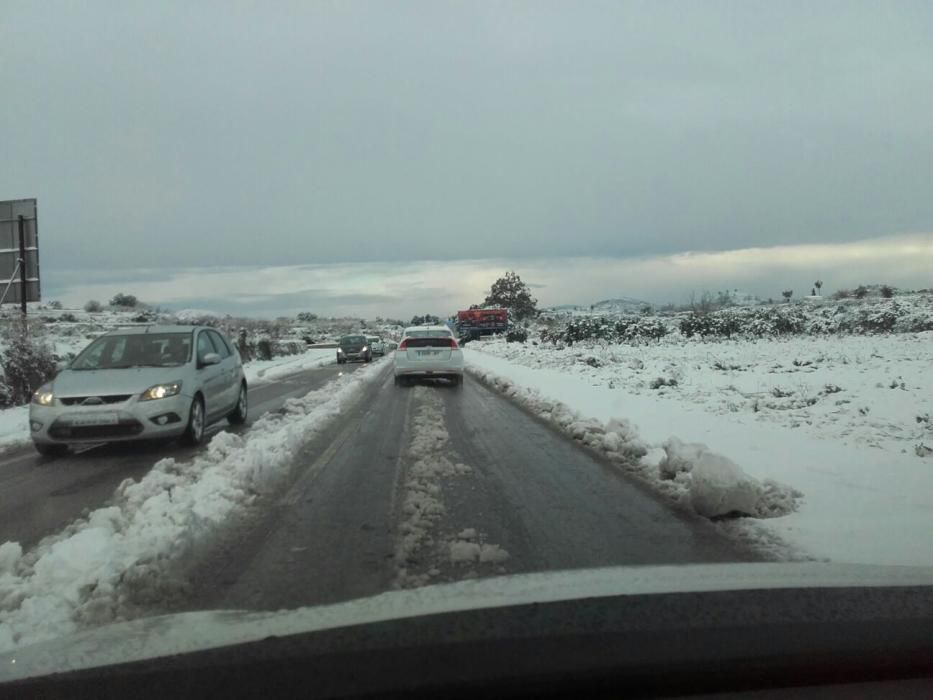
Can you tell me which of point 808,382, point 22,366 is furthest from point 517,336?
point 22,366

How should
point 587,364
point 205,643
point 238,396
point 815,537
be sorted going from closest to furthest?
1. point 205,643
2. point 815,537
3. point 238,396
4. point 587,364

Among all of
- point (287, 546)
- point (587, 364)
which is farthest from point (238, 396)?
point (587, 364)

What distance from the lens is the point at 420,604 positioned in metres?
2.93

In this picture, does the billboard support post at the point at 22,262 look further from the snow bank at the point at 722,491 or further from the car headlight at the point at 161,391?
the snow bank at the point at 722,491

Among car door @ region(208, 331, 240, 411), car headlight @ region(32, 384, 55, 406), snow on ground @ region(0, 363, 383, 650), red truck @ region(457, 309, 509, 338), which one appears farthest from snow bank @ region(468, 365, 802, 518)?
red truck @ region(457, 309, 509, 338)

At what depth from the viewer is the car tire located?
9.34m

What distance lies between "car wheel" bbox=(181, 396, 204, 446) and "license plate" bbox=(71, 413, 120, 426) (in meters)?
0.99

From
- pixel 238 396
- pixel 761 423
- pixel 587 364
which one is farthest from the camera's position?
pixel 587 364

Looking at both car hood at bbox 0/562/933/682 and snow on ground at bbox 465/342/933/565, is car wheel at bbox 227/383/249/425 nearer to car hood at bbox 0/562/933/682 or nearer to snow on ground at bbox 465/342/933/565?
snow on ground at bbox 465/342/933/565

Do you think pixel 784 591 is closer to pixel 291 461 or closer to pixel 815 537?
pixel 815 537

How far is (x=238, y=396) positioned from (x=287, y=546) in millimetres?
7920

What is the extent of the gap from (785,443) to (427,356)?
1253 centimetres

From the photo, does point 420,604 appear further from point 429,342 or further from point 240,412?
point 429,342

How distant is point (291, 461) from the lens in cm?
826
